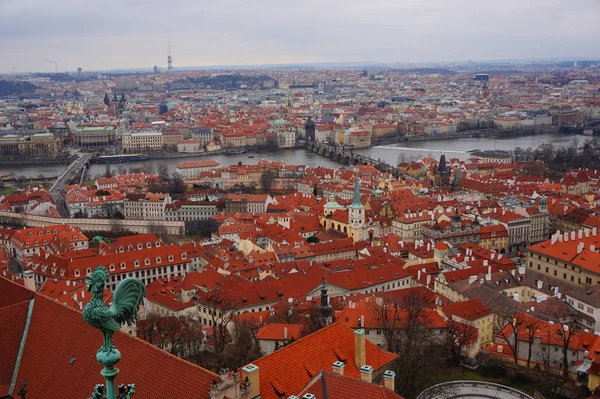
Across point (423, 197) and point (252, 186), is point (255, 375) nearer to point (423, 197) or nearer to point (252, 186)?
point (423, 197)

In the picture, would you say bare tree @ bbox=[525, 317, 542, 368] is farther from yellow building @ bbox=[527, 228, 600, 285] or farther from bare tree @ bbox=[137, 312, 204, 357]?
bare tree @ bbox=[137, 312, 204, 357]

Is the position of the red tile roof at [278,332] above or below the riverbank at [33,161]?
above

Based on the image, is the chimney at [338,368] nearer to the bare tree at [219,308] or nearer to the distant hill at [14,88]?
the bare tree at [219,308]

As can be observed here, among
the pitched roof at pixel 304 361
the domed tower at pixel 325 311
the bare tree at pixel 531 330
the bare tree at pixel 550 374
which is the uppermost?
the pitched roof at pixel 304 361

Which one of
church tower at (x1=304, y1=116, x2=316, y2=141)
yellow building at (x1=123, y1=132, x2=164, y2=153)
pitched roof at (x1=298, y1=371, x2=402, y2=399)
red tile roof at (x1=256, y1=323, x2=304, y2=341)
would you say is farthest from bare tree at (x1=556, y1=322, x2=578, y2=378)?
church tower at (x1=304, y1=116, x2=316, y2=141)

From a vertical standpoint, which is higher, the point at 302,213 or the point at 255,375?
the point at 255,375

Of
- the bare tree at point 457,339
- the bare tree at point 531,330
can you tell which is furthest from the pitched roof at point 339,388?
the bare tree at point 457,339

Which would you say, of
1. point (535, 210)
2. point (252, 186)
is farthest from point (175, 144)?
point (535, 210)

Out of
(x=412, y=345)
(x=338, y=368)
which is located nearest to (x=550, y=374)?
(x=412, y=345)
